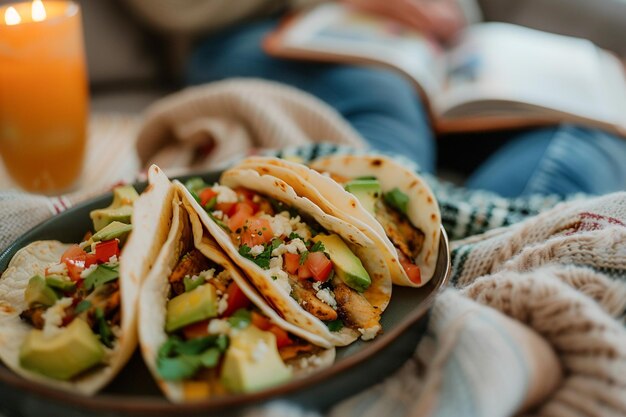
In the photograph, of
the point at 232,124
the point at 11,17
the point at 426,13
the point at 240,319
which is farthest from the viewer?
the point at 426,13

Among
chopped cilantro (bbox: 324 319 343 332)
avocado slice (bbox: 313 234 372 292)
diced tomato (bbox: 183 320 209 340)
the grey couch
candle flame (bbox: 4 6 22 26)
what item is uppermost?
candle flame (bbox: 4 6 22 26)

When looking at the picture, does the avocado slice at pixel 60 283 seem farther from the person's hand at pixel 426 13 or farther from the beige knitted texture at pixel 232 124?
the person's hand at pixel 426 13

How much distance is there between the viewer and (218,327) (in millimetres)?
566

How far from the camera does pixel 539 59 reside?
1929 mm

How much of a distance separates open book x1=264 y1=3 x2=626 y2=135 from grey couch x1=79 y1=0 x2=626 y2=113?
0.27 m

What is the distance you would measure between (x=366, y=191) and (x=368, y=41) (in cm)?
116

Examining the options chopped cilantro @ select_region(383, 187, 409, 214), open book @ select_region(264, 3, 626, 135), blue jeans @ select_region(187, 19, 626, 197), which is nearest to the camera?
chopped cilantro @ select_region(383, 187, 409, 214)

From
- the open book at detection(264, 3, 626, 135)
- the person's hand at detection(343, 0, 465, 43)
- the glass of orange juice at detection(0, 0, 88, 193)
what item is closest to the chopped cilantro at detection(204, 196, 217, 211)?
the glass of orange juice at detection(0, 0, 88, 193)

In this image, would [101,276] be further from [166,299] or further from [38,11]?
[38,11]

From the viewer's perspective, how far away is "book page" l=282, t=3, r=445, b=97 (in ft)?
5.66

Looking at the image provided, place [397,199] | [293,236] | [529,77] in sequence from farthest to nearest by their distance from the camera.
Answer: [529,77] → [397,199] → [293,236]

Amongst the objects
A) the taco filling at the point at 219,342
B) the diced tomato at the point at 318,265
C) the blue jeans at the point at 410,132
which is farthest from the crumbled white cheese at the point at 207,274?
the blue jeans at the point at 410,132

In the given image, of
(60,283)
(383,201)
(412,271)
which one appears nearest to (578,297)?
(412,271)

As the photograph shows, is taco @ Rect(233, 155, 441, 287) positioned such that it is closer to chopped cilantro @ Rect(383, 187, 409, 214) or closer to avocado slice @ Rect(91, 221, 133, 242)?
chopped cilantro @ Rect(383, 187, 409, 214)
